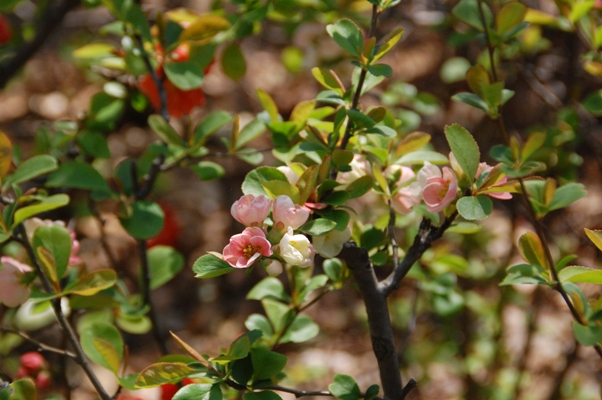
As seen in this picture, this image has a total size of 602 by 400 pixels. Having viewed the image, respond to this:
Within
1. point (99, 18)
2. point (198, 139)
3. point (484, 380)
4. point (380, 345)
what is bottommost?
point (484, 380)

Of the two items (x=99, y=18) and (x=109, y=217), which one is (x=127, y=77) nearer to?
(x=109, y=217)

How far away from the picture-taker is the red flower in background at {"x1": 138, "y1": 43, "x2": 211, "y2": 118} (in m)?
1.08

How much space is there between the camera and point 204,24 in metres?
0.96

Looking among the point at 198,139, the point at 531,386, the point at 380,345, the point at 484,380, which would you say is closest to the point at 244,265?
the point at 380,345

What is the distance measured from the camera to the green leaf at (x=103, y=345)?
74 cm

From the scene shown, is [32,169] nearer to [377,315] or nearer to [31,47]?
[377,315]

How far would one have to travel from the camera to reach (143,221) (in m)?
0.96

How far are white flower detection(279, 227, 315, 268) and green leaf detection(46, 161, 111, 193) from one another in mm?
502

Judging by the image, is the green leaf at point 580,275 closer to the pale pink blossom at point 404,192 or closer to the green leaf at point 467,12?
the pale pink blossom at point 404,192

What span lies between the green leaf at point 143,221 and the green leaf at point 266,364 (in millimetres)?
373

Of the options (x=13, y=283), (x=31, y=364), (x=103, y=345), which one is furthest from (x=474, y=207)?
(x=31, y=364)

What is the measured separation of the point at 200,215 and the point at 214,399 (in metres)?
1.85

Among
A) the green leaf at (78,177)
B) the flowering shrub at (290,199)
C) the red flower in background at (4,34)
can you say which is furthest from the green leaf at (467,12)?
the red flower in background at (4,34)

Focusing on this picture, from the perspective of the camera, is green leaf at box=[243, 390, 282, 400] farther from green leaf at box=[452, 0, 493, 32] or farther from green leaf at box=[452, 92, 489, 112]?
green leaf at box=[452, 0, 493, 32]
